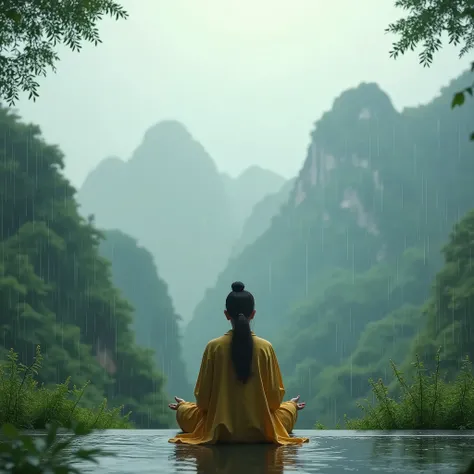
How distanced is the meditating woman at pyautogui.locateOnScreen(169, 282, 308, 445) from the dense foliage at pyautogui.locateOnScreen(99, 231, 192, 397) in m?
52.9

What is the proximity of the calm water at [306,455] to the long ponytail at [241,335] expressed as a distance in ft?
1.72

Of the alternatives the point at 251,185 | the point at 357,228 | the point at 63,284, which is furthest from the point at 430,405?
the point at 251,185

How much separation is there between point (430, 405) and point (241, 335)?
9.76 ft

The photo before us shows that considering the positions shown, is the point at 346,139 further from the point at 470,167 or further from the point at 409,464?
the point at 409,464

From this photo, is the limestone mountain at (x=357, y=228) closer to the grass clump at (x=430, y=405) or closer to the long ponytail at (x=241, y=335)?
the grass clump at (x=430, y=405)

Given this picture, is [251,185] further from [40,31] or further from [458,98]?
[458,98]

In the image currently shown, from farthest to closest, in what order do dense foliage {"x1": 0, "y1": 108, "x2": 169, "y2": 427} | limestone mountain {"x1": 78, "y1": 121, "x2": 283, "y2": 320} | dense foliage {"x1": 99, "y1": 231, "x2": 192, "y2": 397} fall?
limestone mountain {"x1": 78, "y1": 121, "x2": 283, "y2": 320} < dense foliage {"x1": 99, "y1": 231, "x2": 192, "y2": 397} < dense foliage {"x1": 0, "y1": 108, "x2": 169, "y2": 427}

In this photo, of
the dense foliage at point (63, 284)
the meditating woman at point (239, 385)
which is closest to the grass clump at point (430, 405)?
the meditating woman at point (239, 385)

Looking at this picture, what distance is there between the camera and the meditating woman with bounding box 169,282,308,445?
Result: 616 cm

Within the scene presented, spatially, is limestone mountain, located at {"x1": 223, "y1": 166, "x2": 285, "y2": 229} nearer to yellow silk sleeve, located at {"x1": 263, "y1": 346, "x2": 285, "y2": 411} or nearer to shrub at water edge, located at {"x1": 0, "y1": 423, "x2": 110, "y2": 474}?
yellow silk sleeve, located at {"x1": 263, "y1": 346, "x2": 285, "y2": 411}

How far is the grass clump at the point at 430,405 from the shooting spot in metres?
8.22

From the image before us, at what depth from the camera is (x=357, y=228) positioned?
289 feet

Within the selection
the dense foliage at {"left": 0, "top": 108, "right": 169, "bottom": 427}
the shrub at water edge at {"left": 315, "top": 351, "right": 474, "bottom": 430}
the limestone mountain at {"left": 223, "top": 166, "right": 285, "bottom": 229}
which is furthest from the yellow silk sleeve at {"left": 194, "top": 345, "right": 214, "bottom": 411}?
the limestone mountain at {"left": 223, "top": 166, "right": 285, "bottom": 229}

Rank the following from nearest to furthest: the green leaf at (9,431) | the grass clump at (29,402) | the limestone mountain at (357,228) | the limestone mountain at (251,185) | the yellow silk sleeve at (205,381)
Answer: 1. the green leaf at (9,431)
2. the yellow silk sleeve at (205,381)
3. the grass clump at (29,402)
4. the limestone mountain at (357,228)
5. the limestone mountain at (251,185)
